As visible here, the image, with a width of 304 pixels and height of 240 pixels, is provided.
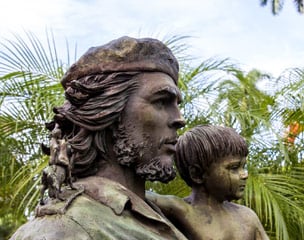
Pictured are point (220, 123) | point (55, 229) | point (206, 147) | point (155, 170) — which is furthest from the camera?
point (220, 123)

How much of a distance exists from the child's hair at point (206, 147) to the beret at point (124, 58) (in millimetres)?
229

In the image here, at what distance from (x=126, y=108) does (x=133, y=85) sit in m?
0.08

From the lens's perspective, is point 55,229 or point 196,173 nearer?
point 55,229

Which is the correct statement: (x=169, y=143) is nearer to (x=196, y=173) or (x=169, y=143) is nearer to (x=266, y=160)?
(x=196, y=173)

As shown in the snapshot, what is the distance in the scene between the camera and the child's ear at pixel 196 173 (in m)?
3.19

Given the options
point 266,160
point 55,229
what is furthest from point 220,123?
point 55,229

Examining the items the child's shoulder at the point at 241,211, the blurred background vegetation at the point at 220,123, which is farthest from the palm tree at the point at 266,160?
the child's shoulder at the point at 241,211

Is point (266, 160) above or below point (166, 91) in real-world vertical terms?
below

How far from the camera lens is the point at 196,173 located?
3.19 metres

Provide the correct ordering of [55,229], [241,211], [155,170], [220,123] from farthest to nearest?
[220,123] → [241,211] → [155,170] → [55,229]

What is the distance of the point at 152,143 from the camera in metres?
3.01

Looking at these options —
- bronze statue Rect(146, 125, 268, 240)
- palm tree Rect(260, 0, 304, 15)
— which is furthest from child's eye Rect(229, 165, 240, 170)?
palm tree Rect(260, 0, 304, 15)

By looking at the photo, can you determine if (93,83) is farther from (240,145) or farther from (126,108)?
(240,145)

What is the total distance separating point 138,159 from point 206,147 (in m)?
0.28
